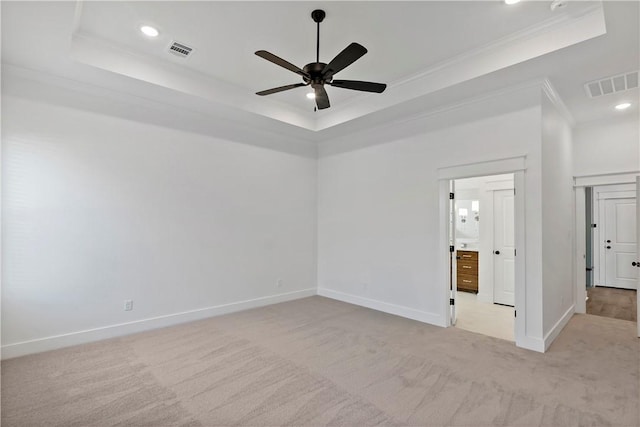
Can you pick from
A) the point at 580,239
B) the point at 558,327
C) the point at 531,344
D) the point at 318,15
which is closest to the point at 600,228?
the point at 580,239

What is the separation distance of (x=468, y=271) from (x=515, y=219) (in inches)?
121

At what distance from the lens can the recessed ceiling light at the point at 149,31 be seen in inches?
119

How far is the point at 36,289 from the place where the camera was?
335 cm

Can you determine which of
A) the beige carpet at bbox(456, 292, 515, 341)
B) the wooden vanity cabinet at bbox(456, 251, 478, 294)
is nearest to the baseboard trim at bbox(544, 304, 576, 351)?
the beige carpet at bbox(456, 292, 515, 341)

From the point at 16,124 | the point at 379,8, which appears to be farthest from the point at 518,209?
the point at 16,124

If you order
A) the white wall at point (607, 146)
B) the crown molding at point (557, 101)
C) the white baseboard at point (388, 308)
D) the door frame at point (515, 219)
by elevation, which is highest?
the crown molding at point (557, 101)

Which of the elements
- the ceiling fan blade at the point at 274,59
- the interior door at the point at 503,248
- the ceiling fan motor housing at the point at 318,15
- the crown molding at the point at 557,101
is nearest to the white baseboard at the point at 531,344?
the interior door at the point at 503,248

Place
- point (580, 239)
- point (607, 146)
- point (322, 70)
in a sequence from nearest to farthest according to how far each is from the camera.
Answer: point (322, 70)
point (607, 146)
point (580, 239)

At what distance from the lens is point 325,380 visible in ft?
9.13

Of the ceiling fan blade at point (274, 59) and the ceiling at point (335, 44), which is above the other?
the ceiling at point (335, 44)

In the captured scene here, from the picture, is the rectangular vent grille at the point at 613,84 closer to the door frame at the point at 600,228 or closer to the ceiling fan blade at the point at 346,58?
the ceiling fan blade at the point at 346,58

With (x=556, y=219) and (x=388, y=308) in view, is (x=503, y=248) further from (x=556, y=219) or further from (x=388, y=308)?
(x=388, y=308)

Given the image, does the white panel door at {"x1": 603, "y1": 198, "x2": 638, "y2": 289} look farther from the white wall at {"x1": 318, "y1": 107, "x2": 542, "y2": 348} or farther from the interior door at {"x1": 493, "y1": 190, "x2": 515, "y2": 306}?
the white wall at {"x1": 318, "y1": 107, "x2": 542, "y2": 348}

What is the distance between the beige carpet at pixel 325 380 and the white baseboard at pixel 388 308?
0.73ft
